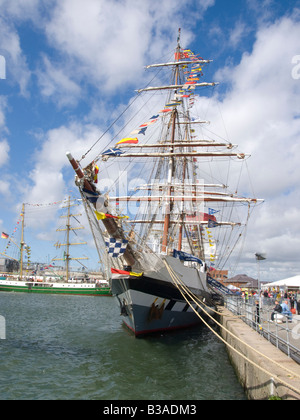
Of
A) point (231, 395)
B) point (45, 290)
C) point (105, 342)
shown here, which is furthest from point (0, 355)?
→ point (45, 290)

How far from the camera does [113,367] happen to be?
37.1 ft

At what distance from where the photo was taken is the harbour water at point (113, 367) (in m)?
8.80

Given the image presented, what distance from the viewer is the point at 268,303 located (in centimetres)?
1761

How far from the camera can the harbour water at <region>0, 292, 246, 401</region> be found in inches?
347

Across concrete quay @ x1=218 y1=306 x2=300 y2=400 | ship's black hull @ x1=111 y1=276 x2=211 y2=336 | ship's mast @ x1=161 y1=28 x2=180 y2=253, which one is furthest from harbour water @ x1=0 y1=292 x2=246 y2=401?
ship's mast @ x1=161 y1=28 x2=180 y2=253

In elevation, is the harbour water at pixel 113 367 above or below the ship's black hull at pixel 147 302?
below

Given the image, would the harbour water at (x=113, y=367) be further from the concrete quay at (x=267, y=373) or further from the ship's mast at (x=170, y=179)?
the ship's mast at (x=170, y=179)

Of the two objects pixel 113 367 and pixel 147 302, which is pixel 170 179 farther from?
pixel 113 367

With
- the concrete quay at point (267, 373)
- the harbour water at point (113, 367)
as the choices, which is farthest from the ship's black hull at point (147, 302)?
the concrete quay at point (267, 373)

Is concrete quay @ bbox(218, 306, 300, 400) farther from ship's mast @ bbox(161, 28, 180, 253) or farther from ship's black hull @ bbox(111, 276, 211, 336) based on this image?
ship's mast @ bbox(161, 28, 180, 253)

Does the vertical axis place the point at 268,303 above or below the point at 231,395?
above

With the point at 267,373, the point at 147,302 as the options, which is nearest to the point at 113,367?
the point at 147,302

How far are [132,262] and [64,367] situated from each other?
5726 mm
